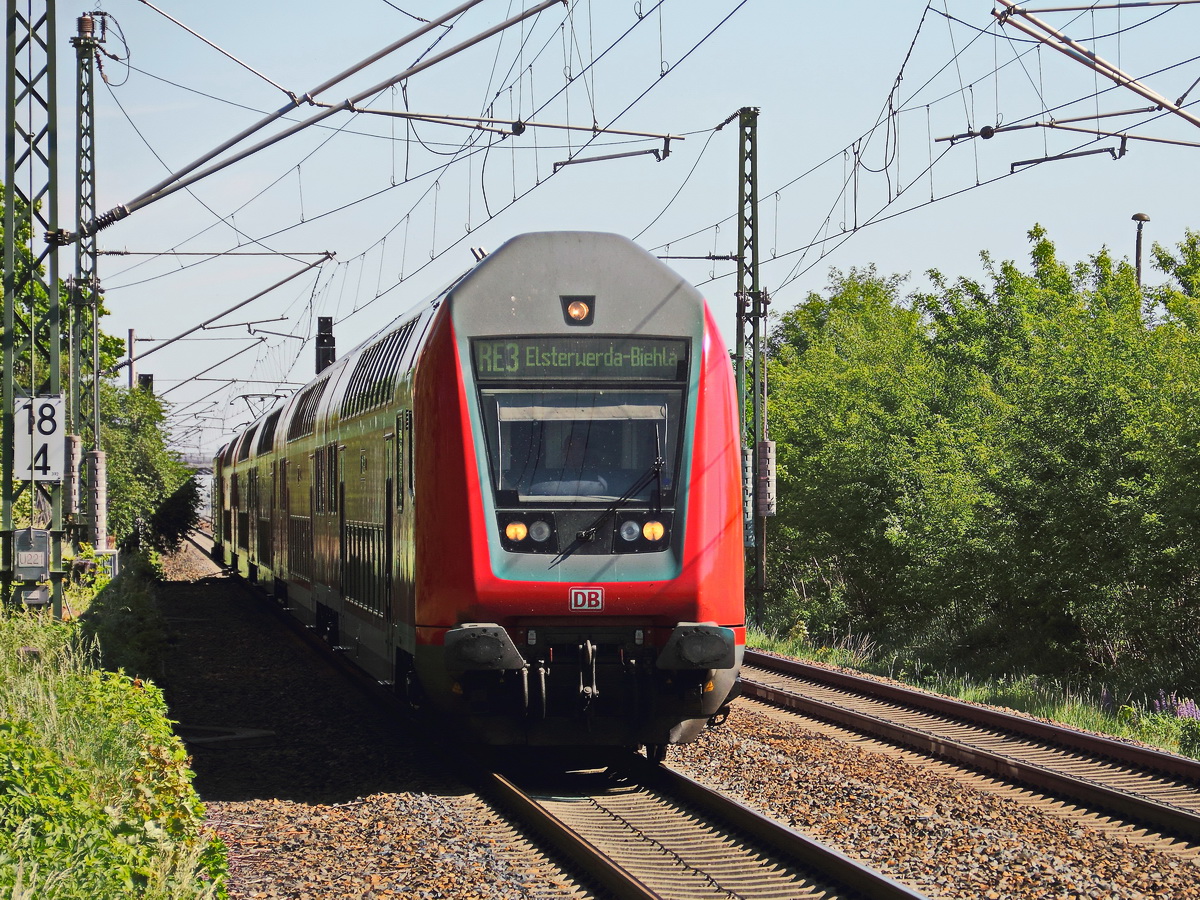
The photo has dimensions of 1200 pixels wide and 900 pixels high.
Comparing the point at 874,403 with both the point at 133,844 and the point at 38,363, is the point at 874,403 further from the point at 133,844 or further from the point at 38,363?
the point at 38,363

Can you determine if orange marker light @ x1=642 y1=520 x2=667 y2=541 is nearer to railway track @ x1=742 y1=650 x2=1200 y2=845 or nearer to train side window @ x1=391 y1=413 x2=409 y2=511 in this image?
train side window @ x1=391 y1=413 x2=409 y2=511

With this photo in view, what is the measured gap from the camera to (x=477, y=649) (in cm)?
937

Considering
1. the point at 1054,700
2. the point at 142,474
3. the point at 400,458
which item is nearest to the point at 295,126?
the point at 400,458

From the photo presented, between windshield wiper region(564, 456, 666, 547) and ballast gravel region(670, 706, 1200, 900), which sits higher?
windshield wiper region(564, 456, 666, 547)

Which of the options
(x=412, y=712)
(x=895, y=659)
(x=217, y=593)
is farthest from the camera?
(x=217, y=593)

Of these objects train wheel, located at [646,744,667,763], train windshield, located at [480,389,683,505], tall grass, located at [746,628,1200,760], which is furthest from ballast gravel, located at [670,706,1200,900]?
tall grass, located at [746,628,1200,760]

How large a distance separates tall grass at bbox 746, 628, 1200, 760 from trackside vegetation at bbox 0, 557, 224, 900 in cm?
858

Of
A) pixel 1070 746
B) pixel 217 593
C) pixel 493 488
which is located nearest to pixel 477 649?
pixel 493 488

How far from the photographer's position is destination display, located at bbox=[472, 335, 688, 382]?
991 cm

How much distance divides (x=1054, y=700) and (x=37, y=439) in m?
11.7

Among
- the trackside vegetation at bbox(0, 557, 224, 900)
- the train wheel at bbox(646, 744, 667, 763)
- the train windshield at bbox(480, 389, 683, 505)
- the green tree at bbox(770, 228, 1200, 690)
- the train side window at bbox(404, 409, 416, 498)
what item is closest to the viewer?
the trackside vegetation at bbox(0, 557, 224, 900)

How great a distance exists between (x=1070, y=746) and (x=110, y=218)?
1076 centimetres

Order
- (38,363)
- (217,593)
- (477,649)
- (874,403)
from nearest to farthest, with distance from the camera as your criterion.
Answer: (477,649)
(874,403)
(217,593)
(38,363)

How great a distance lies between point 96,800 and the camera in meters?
7.73
